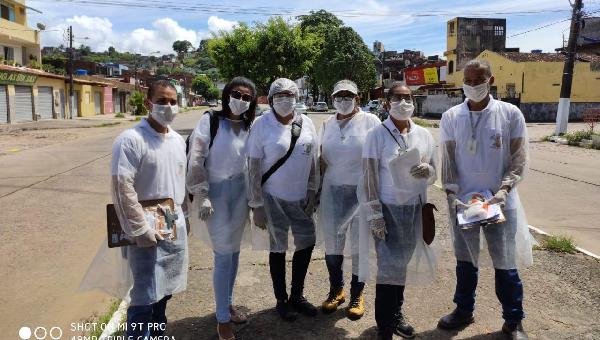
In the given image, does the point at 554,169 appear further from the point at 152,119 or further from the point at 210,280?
the point at 152,119

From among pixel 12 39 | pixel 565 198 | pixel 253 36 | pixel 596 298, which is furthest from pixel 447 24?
pixel 596 298

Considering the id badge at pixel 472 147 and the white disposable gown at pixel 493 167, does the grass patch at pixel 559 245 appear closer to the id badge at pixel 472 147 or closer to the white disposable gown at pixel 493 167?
the white disposable gown at pixel 493 167

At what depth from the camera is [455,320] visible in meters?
3.66

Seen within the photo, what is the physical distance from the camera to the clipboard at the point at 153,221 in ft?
9.31

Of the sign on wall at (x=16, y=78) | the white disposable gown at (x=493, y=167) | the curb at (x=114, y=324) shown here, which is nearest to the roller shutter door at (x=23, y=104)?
the sign on wall at (x=16, y=78)

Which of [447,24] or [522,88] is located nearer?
[522,88]

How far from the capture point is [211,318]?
3.86m

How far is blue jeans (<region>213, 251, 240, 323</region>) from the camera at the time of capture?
137 inches

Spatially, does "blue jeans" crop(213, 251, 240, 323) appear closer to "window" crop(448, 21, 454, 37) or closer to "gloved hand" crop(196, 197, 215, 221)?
"gloved hand" crop(196, 197, 215, 221)

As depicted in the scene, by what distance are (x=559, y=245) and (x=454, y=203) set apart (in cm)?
262

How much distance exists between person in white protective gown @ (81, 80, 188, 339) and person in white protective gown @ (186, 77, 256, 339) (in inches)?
10.7

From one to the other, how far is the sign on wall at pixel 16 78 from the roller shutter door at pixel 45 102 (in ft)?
6.19

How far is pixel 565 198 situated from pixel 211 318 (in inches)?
266

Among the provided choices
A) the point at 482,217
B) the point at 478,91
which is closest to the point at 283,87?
the point at 478,91
